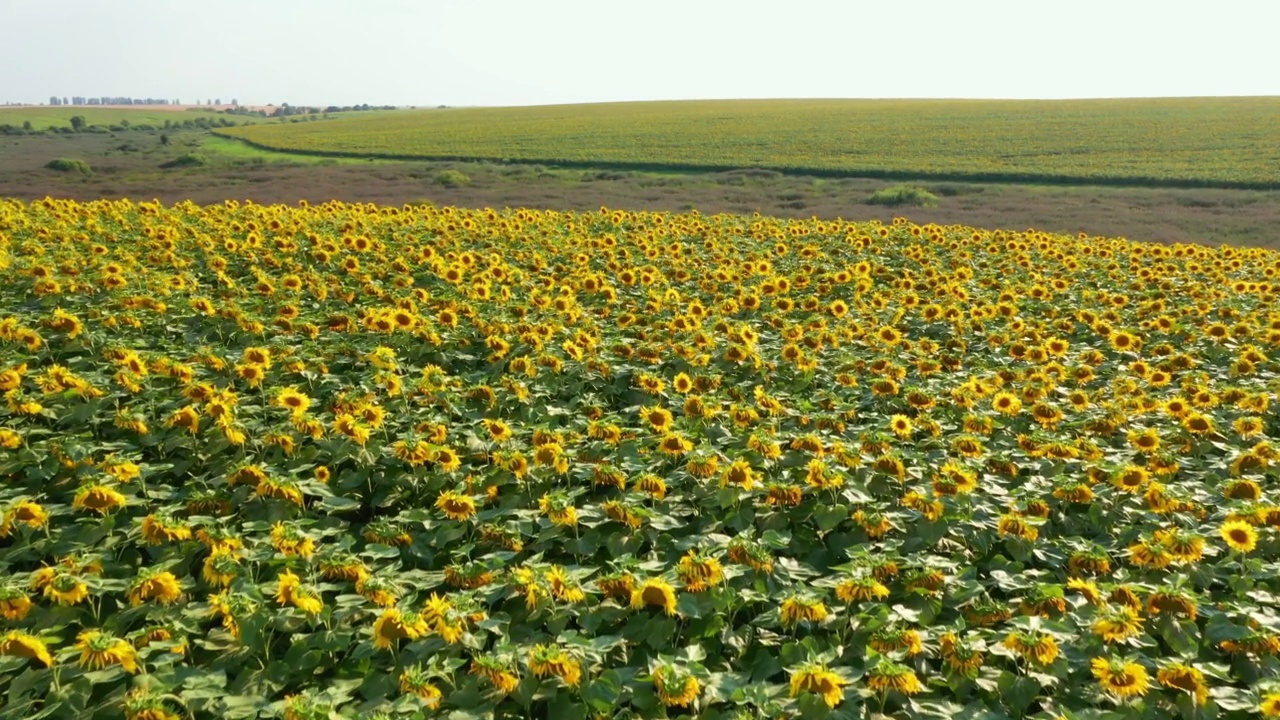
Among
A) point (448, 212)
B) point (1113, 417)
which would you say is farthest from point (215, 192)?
point (1113, 417)

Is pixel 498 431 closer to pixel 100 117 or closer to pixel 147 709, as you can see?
pixel 147 709

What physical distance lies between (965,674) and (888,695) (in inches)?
13.7

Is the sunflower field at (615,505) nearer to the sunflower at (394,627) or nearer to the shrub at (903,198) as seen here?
the sunflower at (394,627)

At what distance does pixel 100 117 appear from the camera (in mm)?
120875

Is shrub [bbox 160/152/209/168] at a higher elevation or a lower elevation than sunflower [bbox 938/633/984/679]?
higher

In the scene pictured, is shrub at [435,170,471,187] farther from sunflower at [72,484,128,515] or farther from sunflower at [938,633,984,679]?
sunflower at [938,633,984,679]

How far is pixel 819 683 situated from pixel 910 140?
171 feet

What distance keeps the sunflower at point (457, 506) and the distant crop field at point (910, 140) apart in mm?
37332

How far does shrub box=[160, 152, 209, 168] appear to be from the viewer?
151 feet

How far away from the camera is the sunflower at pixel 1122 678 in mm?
3371

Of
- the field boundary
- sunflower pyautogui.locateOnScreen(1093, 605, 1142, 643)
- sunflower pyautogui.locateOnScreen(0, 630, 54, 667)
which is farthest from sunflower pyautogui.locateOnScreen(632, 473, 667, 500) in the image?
the field boundary

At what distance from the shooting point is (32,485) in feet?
15.9

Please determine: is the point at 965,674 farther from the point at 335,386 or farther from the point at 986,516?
the point at 335,386

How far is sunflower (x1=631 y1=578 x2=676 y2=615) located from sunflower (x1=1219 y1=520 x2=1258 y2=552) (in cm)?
283
